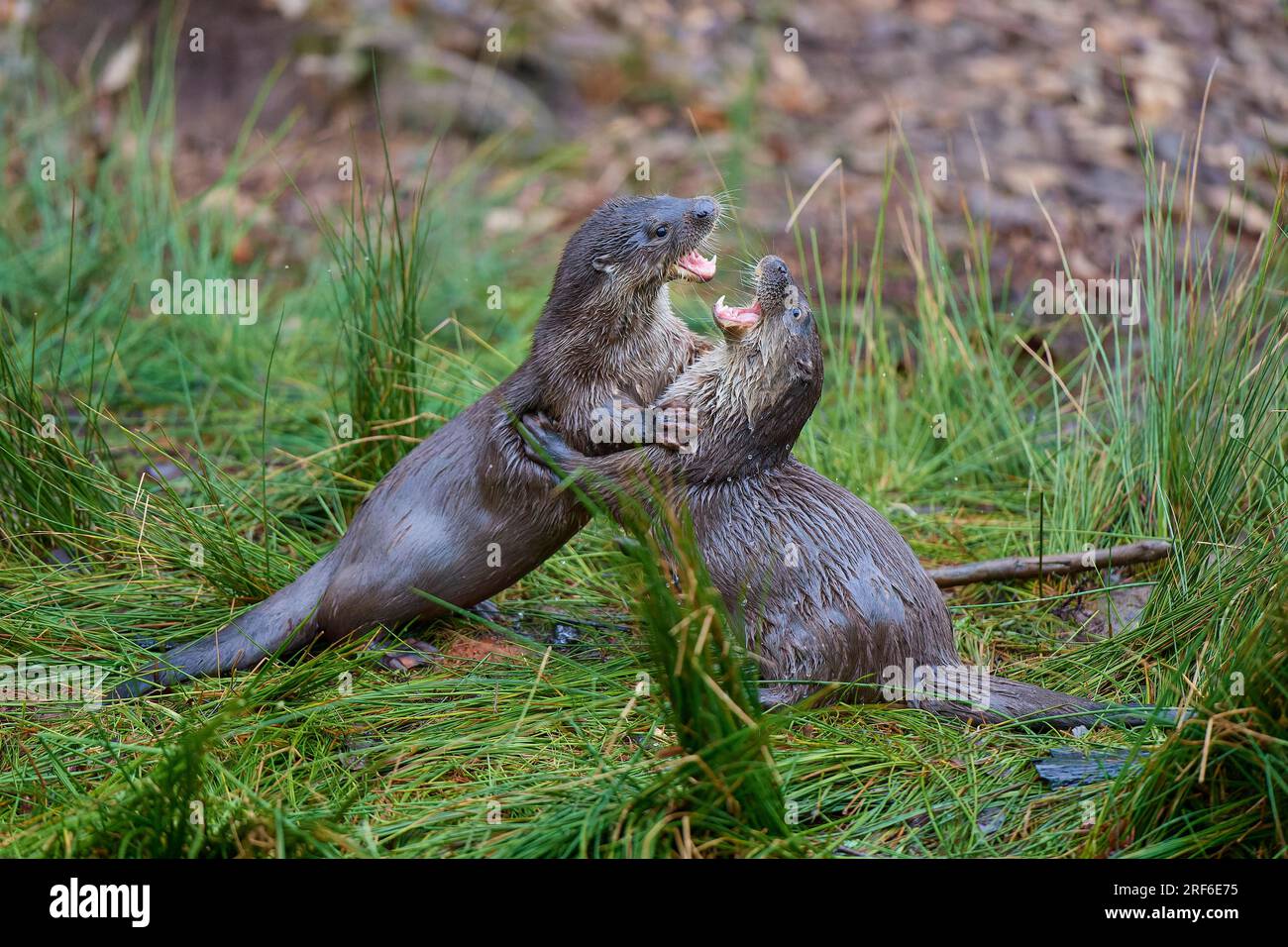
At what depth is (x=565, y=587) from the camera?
4.03 m

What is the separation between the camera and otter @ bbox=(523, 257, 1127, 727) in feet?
10.1

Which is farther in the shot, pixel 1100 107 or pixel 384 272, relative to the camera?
pixel 1100 107

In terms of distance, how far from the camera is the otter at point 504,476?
3332mm

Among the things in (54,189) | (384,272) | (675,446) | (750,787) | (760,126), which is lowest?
(750,787)

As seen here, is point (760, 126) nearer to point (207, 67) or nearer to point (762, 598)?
point (207, 67)

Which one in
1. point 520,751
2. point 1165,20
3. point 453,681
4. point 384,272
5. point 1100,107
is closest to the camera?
point 520,751

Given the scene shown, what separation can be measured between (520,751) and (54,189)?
430 centimetres

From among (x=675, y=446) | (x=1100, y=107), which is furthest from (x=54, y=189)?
(x=1100, y=107)

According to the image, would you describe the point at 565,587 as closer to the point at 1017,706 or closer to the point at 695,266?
the point at 695,266

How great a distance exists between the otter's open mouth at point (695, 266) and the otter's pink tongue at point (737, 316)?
0.54ft

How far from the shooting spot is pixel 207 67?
7359 mm

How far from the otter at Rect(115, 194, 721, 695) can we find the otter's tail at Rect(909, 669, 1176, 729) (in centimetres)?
102

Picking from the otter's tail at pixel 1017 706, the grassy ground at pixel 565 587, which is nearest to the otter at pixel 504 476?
the grassy ground at pixel 565 587

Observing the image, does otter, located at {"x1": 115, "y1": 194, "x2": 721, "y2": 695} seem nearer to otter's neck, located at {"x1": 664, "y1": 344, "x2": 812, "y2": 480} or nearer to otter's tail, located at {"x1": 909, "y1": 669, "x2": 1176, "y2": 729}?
otter's neck, located at {"x1": 664, "y1": 344, "x2": 812, "y2": 480}
